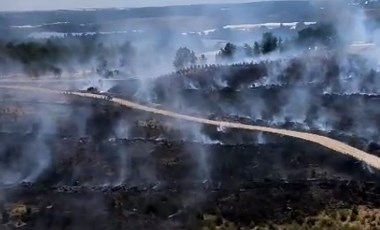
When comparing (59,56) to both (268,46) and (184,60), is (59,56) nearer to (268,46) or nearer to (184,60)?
(184,60)

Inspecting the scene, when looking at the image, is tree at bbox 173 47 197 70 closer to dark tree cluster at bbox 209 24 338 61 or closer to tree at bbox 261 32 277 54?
dark tree cluster at bbox 209 24 338 61

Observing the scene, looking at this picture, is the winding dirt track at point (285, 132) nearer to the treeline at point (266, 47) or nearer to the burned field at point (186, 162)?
the burned field at point (186, 162)

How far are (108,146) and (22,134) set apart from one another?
7047 millimetres

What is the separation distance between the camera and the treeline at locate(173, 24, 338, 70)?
8631 centimetres

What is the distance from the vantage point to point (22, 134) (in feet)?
154

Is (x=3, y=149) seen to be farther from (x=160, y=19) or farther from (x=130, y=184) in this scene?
(x=160, y=19)

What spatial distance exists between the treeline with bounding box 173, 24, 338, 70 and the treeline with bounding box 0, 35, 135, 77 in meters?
8.35

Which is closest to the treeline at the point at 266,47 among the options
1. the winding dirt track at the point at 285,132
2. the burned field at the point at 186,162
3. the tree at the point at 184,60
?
the tree at the point at 184,60

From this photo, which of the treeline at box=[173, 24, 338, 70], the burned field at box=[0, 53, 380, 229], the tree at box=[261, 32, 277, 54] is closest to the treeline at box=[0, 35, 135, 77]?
the treeline at box=[173, 24, 338, 70]

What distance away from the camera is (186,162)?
40125 millimetres

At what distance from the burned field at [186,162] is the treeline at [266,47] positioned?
22.3 metres

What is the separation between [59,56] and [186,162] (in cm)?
5119

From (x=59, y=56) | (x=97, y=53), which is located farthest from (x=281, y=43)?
(x=59, y=56)

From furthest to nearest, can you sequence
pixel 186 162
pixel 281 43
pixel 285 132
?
1. pixel 281 43
2. pixel 285 132
3. pixel 186 162
